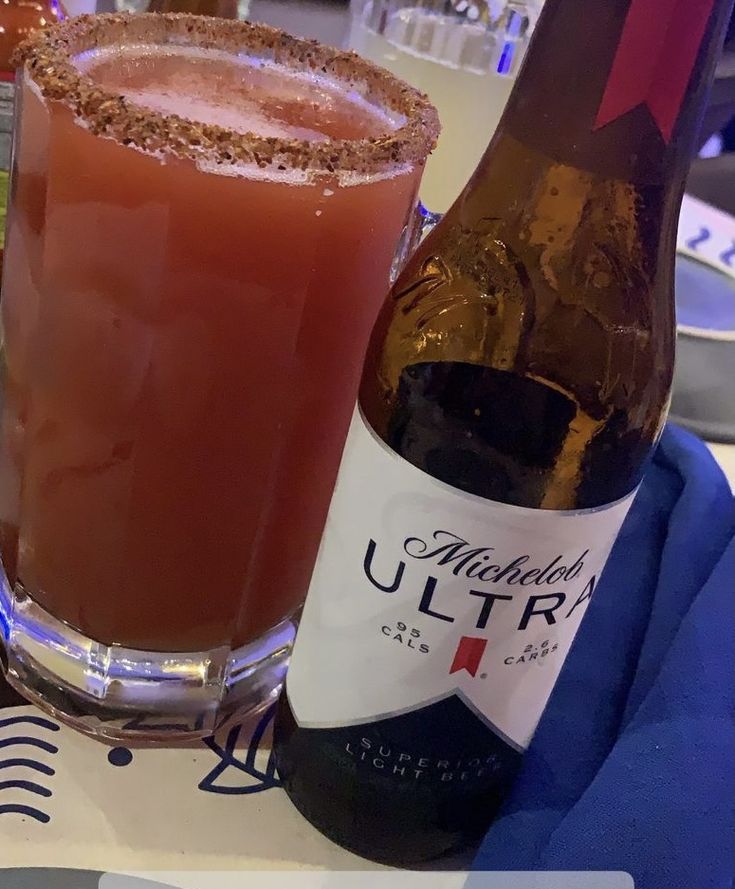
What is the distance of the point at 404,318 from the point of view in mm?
393

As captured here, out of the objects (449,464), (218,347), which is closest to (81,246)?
(218,347)

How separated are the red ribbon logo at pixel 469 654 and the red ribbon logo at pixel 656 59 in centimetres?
19

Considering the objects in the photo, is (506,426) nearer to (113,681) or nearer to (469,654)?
(469,654)

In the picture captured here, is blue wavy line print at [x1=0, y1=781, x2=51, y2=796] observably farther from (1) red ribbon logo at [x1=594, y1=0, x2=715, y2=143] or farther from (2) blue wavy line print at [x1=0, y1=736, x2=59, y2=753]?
(1) red ribbon logo at [x1=594, y1=0, x2=715, y2=143]

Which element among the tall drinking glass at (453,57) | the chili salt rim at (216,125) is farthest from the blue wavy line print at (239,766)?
the tall drinking glass at (453,57)

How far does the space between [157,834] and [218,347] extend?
0.21 metres

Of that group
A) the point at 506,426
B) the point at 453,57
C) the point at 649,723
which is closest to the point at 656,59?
the point at 506,426

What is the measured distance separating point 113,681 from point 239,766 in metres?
0.07

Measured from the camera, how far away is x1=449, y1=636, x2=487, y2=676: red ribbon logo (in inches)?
14.7

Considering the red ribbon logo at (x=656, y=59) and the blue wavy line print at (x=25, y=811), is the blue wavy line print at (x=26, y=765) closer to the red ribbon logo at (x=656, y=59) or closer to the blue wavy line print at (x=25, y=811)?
the blue wavy line print at (x=25, y=811)

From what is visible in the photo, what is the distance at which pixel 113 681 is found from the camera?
47cm

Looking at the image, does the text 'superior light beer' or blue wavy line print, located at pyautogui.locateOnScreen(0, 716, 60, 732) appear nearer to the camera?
the text 'superior light beer'

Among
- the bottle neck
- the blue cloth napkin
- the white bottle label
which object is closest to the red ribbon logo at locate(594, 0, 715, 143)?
the bottle neck

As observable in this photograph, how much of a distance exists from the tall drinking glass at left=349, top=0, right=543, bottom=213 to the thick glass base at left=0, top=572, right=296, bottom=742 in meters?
0.36
